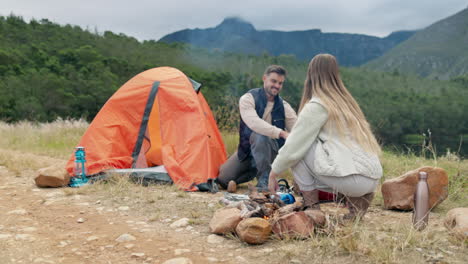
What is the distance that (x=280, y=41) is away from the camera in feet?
190

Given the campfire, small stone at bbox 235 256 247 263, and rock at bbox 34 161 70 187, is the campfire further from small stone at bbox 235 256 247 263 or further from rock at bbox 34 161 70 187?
rock at bbox 34 161 70 187

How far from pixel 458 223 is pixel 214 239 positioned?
1528 millimetres

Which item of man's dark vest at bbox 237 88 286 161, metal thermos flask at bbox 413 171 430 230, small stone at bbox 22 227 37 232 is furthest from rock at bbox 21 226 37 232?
metal thermos flask at bbox 413 171 430 230

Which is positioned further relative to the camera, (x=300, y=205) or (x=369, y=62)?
(x=369, y=62)

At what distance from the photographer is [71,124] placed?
9758mm

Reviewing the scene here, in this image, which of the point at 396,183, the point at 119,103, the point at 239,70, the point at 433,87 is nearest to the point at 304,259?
the point at 396,183

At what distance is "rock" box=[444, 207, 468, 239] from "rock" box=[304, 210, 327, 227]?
0.77 m

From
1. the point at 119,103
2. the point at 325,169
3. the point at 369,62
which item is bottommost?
the point at 325,169

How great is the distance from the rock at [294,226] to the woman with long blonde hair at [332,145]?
28 centimetres

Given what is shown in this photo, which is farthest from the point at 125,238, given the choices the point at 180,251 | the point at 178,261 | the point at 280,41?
the point at 280,41

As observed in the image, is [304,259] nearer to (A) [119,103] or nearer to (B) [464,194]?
(B) [464,194]

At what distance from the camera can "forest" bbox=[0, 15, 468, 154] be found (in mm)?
20031

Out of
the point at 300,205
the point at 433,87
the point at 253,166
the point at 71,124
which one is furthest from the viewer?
the point at 433,87

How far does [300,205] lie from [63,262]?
1541mm
